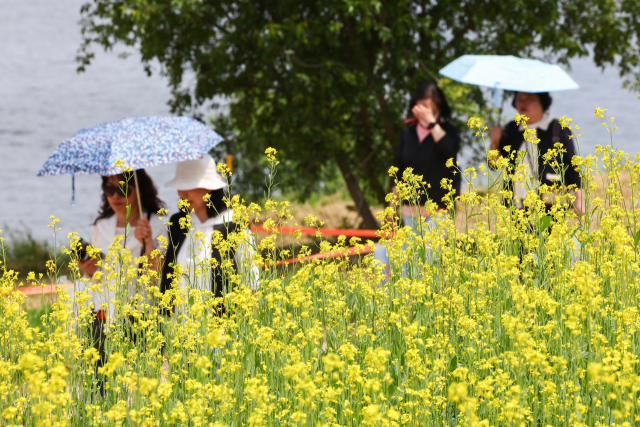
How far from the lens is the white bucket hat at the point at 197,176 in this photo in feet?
13.2

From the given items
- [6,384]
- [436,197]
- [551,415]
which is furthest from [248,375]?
[436,197]

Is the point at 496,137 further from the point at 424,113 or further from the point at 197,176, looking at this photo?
the point at 197,176

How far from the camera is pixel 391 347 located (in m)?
2.71

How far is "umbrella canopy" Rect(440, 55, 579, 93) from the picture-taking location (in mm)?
5191

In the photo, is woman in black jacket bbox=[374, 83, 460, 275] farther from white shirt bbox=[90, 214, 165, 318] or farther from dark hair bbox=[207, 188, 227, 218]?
white shirt bbox=[90, 214, 165, 318]

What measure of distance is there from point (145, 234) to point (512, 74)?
10.6ft

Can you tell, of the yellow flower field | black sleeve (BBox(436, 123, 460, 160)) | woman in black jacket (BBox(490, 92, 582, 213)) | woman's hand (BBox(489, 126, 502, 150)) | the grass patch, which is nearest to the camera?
the yellow flower field

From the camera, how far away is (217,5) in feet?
28.2

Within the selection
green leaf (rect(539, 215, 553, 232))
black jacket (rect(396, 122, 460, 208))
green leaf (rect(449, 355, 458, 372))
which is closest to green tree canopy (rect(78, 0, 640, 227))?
black jacket (rect(396, 122, 460, 208))

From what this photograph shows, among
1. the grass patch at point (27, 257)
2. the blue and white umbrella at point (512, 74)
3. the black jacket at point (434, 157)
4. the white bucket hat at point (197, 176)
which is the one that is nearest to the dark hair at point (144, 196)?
the white bucket hat at point (197, 176)

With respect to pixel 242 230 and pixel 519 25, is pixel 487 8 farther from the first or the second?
pixel 242 230

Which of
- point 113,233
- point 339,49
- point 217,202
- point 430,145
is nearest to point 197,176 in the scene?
point 217,202

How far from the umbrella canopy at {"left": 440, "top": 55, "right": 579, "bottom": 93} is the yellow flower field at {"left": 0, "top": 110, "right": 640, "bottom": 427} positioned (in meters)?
1.99

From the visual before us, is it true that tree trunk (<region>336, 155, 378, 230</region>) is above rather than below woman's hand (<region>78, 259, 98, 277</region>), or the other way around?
above
